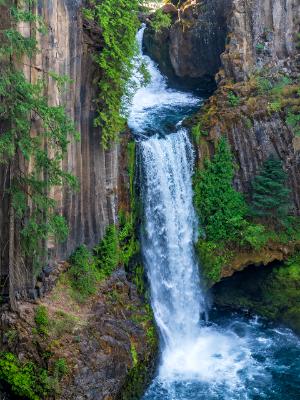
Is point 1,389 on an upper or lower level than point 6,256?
lower

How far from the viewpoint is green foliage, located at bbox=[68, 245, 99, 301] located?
1398cm

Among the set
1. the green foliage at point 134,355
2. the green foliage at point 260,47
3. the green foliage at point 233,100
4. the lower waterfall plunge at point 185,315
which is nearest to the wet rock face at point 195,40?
the green foliage at point 260,47

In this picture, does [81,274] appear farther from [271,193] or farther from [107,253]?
[271,193]

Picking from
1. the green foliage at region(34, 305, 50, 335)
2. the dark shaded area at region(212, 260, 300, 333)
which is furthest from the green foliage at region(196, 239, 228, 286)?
the green foliage at region(34, 305, 50, 335)

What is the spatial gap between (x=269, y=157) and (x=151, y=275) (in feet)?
20.0

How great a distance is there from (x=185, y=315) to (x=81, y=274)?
487cm

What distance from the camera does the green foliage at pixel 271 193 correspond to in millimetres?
17562

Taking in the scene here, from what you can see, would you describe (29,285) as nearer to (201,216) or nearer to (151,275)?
(151,275)

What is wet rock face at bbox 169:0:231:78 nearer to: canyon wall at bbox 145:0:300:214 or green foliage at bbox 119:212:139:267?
canyon wall at bbox 145:0:300:214

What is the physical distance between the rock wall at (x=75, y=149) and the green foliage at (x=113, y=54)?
368 mm

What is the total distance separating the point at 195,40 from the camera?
851 inches

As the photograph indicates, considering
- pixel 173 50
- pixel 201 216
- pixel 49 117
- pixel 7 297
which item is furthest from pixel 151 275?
pixel 173 50

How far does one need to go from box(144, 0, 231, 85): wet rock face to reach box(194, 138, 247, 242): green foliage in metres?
5.48

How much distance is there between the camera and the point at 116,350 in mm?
13281
